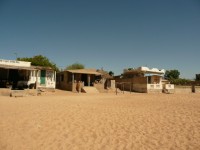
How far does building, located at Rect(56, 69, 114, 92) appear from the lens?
30.9 metres

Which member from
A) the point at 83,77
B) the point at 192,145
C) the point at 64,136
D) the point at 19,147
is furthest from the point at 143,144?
the point at 83,77

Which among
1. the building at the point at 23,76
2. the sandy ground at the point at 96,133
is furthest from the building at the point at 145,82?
the sandy ground at the point at 96,133

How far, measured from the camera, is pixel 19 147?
5.70 m

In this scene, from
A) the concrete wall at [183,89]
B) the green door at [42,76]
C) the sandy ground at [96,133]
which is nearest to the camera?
the sandy ground at [96,133]

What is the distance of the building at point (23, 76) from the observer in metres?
25.8

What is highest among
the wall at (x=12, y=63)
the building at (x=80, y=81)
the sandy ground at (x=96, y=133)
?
the wall at (x=12, y=63)

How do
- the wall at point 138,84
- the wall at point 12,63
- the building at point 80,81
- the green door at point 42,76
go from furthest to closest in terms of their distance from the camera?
the wall at point 138,84
the building at point 80,81
the green door at point 42,76
the wall at point 12,63

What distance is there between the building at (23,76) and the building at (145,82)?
12.7 metres

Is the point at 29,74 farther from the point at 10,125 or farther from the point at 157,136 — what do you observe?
the point at 157,136

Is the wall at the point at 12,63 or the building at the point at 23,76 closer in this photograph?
the building at the point at 23,76

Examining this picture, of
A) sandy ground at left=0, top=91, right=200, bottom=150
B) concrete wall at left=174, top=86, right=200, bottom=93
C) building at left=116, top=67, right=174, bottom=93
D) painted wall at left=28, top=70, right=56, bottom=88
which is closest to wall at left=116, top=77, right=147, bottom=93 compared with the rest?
building at left=116, top=67, right=174, bottom=93

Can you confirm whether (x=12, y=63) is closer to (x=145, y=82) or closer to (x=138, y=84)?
(x=138, y=84)

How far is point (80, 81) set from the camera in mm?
32500

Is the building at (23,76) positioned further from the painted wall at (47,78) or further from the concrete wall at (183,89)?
the concrete wall at (183,89)
